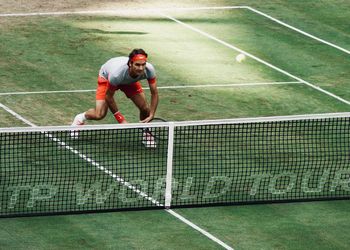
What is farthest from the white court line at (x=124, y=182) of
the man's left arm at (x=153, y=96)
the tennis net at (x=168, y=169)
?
the man's left arm at (x=153, y=96)

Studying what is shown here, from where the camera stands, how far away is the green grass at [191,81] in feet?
59.8

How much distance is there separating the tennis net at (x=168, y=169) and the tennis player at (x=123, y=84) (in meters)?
0.38

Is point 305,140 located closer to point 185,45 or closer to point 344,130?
point 344,130

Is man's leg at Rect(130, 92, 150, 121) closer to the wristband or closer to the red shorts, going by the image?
the red shorts

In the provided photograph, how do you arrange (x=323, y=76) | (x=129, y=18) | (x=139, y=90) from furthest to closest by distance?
1. (x=129, y=18)
2. (x=323, y=76)
3. (x=139, y=90)

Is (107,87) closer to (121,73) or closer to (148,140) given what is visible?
(121,73)

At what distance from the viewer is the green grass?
59.8ft

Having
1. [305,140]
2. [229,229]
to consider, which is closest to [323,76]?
[305,140]

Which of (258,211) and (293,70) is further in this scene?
(293,70)

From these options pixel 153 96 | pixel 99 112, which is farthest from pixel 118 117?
pixel 153 96

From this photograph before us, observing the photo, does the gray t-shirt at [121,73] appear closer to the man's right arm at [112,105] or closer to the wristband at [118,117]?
the man's right arm at [112,105]

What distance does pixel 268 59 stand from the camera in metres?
28.3

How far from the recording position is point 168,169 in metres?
19.3

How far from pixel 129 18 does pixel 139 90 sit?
8.72 meters
